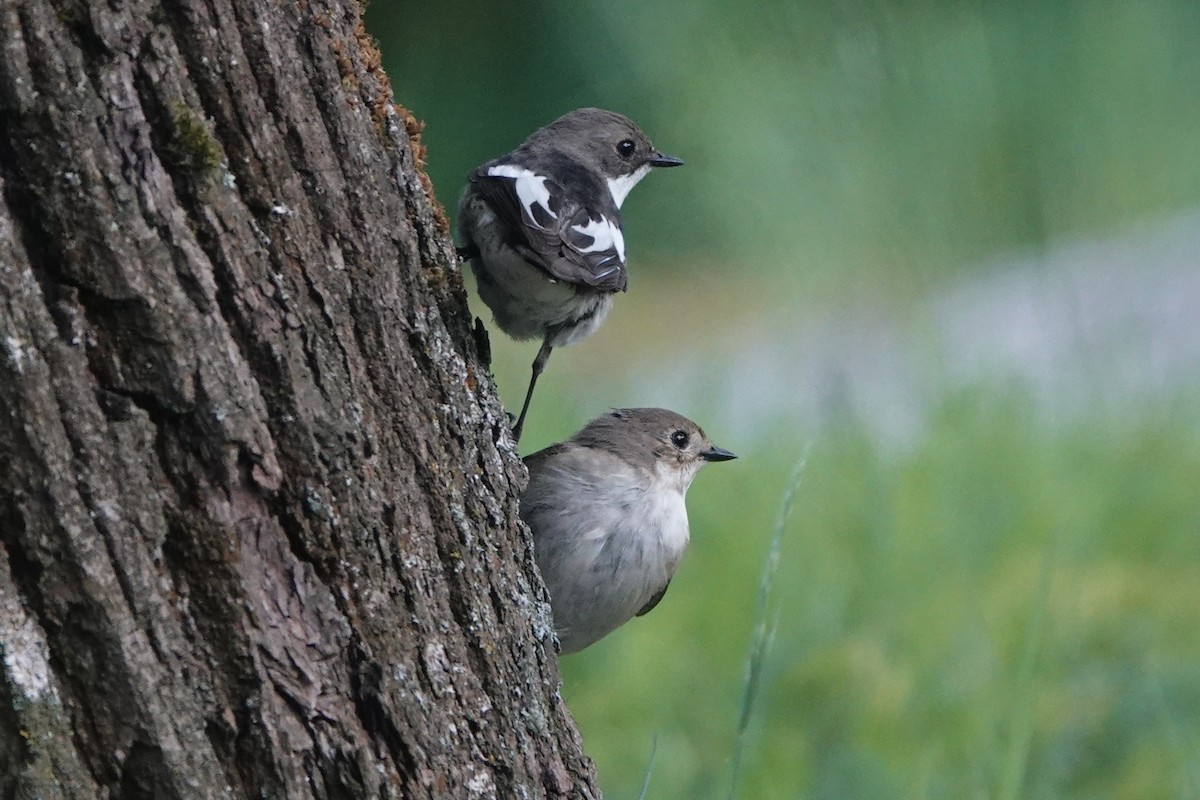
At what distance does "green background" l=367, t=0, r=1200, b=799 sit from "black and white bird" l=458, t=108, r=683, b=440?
662 mm

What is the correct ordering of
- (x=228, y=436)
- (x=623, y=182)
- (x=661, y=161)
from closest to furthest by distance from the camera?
(x=228, y=436) < (x=623, y=182) < (x=661, y=161)

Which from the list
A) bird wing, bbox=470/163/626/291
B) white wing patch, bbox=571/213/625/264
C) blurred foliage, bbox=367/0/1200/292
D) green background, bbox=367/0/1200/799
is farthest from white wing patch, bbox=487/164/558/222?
blurred foliage, bbox=367/0/1200/292

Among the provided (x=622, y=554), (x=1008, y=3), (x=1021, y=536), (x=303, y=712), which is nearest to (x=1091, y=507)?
(x=1021, y=536)

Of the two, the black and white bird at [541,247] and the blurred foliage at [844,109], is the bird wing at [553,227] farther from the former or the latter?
the blurred foliage at [844,109]

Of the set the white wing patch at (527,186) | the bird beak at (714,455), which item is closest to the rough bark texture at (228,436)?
the white wing patch at (527,186)

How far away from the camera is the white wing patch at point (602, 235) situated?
11.1 feet

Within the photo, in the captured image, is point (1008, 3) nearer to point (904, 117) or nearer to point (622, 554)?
point (904, 117)

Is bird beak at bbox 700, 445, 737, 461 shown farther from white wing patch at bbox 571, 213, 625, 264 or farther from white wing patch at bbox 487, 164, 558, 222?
white wing patch at bbox 487, 164, 558, 222

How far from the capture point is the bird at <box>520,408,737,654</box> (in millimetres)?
3742

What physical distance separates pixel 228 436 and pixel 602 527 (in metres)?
1.99

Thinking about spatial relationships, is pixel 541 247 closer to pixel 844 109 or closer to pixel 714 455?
pixel 714 455

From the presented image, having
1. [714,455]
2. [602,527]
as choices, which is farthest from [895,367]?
[602,527]

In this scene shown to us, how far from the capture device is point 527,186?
3.40m

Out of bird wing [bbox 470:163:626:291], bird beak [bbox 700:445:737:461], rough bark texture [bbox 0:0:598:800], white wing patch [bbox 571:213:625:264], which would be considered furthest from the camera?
bird beak [bbox 700:445:737:461]
